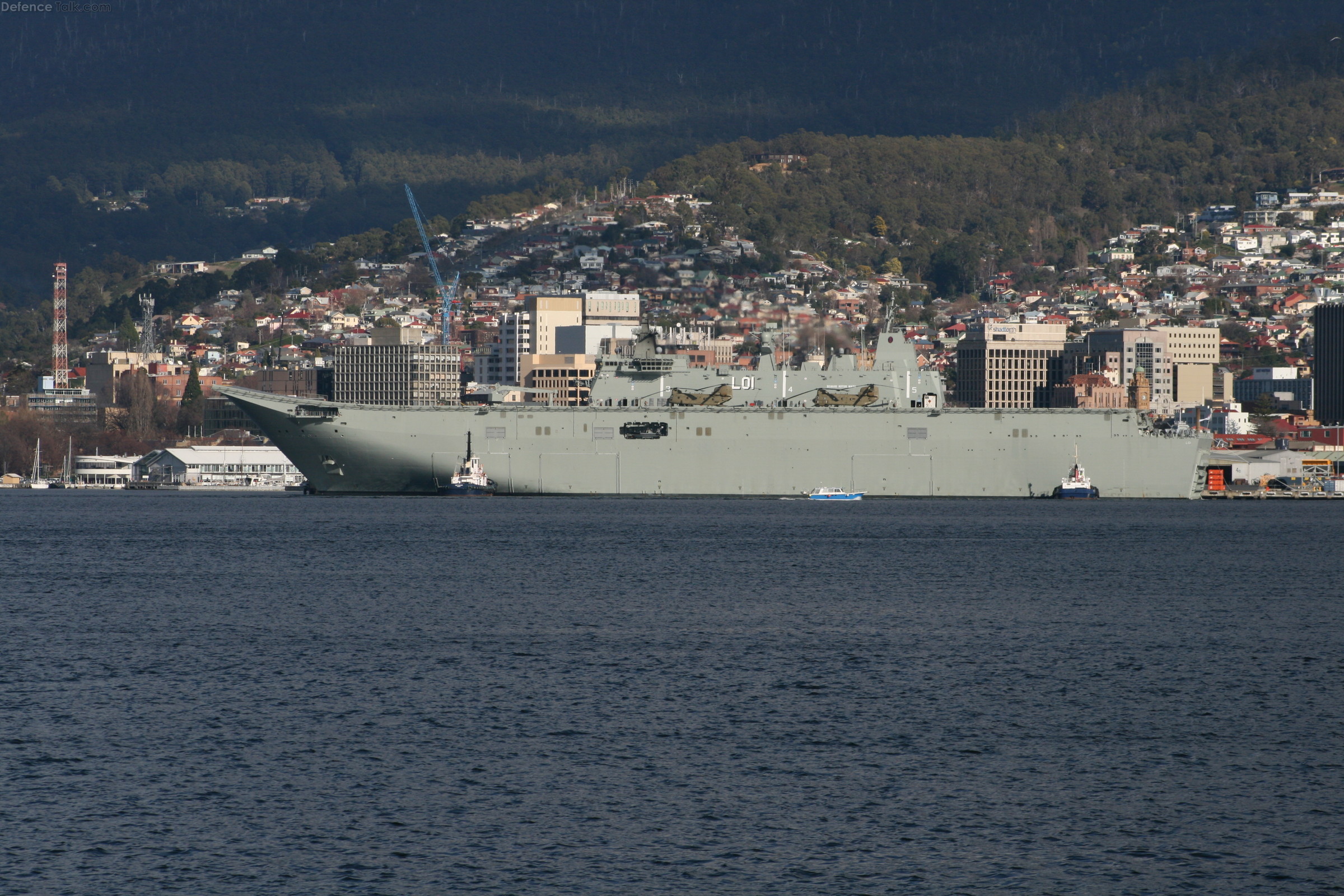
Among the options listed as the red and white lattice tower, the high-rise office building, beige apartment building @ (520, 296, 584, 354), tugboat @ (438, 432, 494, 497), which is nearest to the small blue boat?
tugboat @ (438, 432, 494, 497)

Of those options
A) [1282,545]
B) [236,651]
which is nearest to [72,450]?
[1282,545]

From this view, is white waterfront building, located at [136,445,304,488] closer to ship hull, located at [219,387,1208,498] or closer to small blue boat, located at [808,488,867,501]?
ship hull, located at [219,387,1208,498]

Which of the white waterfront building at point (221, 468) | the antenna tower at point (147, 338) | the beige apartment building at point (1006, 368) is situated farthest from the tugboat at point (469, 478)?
the antenna tower at point (147, 338)

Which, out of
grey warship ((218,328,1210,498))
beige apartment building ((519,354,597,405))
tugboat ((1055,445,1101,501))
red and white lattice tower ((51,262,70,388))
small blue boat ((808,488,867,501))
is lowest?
small blue boat ((808,488,867,501))

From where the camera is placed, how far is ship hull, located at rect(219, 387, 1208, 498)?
6625 cm

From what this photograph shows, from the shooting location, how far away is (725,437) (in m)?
67.1

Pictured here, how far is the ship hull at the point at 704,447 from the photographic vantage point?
66.2 m

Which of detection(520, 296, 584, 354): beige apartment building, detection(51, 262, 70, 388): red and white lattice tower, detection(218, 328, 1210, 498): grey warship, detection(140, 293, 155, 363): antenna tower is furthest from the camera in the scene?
detection(140, 293, 155, 363): antenna tower

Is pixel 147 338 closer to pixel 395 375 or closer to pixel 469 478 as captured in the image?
pixel 395 375

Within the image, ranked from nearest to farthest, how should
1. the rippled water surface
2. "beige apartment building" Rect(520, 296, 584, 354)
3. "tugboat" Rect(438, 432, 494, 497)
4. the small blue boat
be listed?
1. the rippled water surface
2. "tugboat" Rect(438, 432, 494, 497)
3. the small blue boat
4. "beige apartment building" Rect(520, 296, 584, 354)

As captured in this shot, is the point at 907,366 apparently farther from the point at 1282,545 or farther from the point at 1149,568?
the point at 1149,568

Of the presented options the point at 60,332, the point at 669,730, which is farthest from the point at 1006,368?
the point at 669,730

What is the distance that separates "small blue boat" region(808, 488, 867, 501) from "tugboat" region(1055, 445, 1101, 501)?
306 inches

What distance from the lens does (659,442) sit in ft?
220
